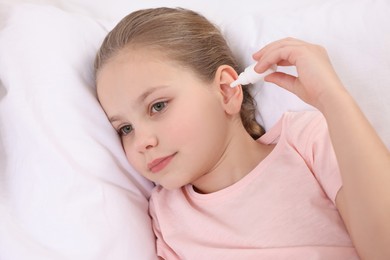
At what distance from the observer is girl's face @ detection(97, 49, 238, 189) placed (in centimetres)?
102

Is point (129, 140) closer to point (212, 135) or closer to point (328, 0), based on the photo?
point (212, 135)

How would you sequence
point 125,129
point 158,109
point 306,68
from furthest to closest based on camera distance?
point 125,129 < point 158,109 < point 306,68

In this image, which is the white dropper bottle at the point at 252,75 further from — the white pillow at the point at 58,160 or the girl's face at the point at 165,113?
the white pillow at the point at 58,160

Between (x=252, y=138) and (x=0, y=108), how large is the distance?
1.94 ft

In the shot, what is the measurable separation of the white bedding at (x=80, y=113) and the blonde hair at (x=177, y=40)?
91 millimetres

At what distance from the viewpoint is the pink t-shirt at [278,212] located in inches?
39.4

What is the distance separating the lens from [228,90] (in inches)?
44.0

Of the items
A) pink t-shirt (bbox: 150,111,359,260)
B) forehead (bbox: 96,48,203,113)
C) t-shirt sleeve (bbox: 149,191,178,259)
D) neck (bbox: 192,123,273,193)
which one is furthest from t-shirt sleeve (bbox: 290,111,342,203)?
t-shirt sleeve (bbox: 149,191,178,259)

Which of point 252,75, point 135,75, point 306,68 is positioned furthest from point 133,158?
point 306,68

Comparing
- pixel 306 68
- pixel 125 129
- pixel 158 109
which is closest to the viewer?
pixel 306 68

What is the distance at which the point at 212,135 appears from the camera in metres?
1.06

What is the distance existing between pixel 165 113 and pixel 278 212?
0.32 m

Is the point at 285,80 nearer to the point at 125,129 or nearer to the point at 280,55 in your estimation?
the point at 280,55

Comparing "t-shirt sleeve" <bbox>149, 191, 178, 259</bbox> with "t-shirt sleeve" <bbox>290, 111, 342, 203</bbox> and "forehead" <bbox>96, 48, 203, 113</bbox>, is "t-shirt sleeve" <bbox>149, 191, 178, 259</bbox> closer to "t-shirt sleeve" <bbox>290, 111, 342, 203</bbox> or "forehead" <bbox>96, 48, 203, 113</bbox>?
"forehead" <bbox>96, 48, 203, 113</bbox>
